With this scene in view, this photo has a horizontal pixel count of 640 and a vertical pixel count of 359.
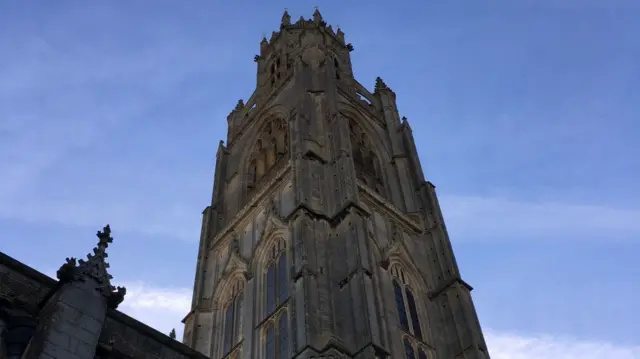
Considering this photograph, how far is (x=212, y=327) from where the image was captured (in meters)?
32.2

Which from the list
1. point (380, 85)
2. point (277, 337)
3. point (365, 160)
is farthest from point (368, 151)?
point (277, 337)

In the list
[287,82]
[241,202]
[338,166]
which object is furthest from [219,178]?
[338,166]

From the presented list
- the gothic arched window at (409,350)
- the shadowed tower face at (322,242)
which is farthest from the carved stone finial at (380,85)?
the gothic arched window at (409,350)

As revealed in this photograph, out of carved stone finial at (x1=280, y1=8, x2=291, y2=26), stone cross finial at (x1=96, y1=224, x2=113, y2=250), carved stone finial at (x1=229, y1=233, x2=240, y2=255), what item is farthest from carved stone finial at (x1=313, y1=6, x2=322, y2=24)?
stone cross finial at (x1=96, y1=224, x2=113, y2=250)

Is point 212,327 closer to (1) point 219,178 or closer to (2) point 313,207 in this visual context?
(2) point 313,207

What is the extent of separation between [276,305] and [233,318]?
3.38m

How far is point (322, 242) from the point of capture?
28.5 m

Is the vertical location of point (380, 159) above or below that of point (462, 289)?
above

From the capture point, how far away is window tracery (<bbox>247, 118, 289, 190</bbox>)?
127 ft

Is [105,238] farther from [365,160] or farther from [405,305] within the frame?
[365,160]

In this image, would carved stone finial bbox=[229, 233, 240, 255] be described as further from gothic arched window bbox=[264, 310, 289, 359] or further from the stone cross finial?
the stone cross finial

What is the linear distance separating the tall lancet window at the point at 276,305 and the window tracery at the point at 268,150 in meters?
7.82

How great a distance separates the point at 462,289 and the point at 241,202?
12314mm

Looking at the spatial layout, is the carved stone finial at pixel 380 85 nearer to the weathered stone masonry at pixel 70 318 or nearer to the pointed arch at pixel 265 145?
the pointed arch at pixel 265 145
